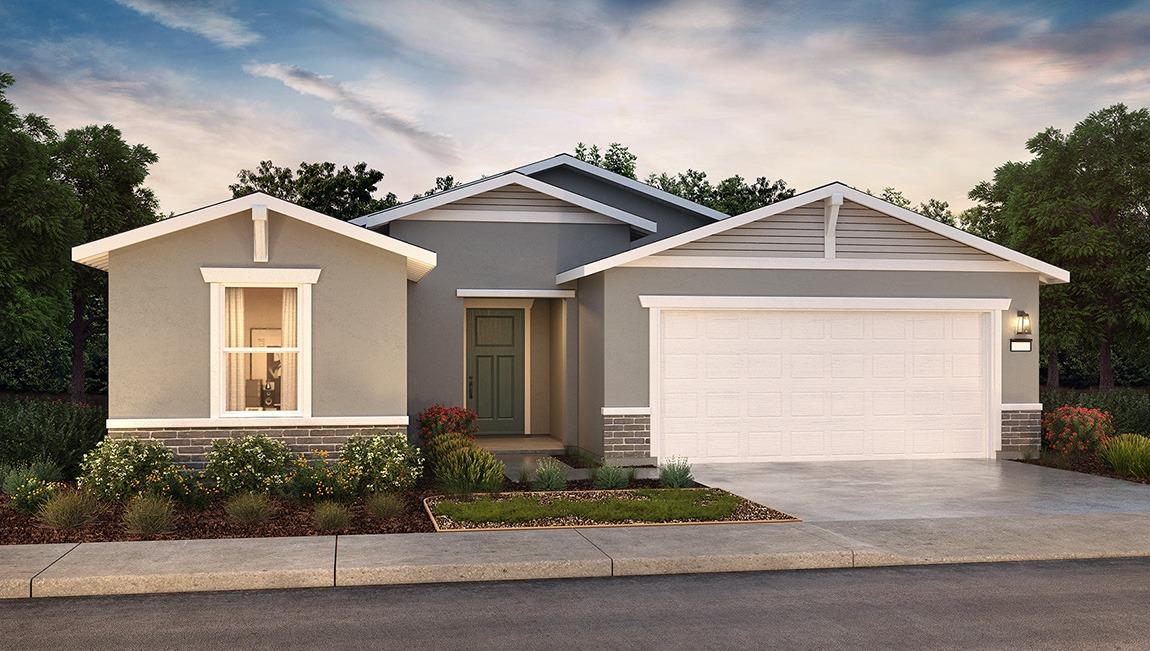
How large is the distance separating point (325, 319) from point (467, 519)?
11.9 ft

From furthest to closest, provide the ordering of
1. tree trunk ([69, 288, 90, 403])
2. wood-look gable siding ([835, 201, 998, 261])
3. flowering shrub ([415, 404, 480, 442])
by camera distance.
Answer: tree trunk ([69, 288, 90, 403]), wood-look gable siding ([835, 201, 998, 261]), flowering shrub ([415, 404, 480, 442])

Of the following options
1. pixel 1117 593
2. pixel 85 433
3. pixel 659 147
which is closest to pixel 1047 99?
pixel 659 147

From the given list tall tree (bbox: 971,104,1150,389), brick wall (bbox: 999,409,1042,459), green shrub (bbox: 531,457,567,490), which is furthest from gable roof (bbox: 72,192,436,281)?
tall tree (bbox: 971,104,1150,389)

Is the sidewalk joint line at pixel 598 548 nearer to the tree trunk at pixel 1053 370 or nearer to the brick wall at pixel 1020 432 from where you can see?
the brick wall at pixel 1020 432

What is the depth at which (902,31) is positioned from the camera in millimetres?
18766

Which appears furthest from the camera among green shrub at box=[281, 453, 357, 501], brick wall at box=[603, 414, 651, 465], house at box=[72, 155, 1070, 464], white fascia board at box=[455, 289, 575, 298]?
white fascia board at box=[455, 289, 575, 298]

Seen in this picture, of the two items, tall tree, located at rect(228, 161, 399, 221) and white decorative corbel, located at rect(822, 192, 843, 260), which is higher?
tall tree, located at rect(228, 161, 399, 221)

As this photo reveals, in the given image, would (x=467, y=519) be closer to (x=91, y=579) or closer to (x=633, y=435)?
(x=91, y=579)

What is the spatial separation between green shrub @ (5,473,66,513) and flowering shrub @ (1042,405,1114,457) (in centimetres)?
1357

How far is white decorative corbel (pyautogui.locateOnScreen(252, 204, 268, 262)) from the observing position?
476 inches

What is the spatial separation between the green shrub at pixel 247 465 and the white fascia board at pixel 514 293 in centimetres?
530

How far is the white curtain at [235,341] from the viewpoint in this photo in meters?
12.5

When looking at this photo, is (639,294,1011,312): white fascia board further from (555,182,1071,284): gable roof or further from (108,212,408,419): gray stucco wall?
(108,212,408,419): gray stucco wall

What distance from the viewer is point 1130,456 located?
13930 millimetres
